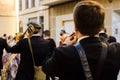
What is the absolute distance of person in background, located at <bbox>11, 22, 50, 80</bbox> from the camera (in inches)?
242

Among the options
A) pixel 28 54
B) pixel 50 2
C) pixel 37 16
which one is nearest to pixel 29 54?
pixel 28 54

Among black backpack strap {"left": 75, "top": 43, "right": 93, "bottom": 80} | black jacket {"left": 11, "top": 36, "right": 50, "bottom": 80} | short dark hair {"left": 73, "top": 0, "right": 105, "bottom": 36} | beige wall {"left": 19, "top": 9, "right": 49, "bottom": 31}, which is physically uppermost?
beige wall {"left": 19, "top": 9, "right": 49, "bottom": 31}

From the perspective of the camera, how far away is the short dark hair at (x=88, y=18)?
2746 mm

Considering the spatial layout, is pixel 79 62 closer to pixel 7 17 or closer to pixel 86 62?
pixel 86 62

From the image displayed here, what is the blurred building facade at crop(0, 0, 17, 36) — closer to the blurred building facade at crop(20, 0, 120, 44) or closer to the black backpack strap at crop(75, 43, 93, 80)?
the blurred building facade at crop(20, 0, 120, 44)

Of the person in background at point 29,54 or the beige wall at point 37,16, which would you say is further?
the beige wall at point 37,16

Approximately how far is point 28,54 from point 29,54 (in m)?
0.02

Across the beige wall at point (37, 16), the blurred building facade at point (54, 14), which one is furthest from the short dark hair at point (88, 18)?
the beige wall at point (37, 16)

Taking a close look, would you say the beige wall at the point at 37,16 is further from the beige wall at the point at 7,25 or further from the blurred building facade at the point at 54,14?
the beige wall at the point at 7,25

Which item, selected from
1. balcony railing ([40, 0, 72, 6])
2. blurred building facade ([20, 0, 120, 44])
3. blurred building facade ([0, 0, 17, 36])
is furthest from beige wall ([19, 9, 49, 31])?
blurred building facade ([0, 0, 17, 36])

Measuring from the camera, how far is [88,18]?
9.00 feet

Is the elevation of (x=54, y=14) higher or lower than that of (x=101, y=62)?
higher

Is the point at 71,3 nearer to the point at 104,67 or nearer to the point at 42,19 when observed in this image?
the point at 42,19

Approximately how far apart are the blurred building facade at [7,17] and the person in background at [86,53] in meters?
28.1
